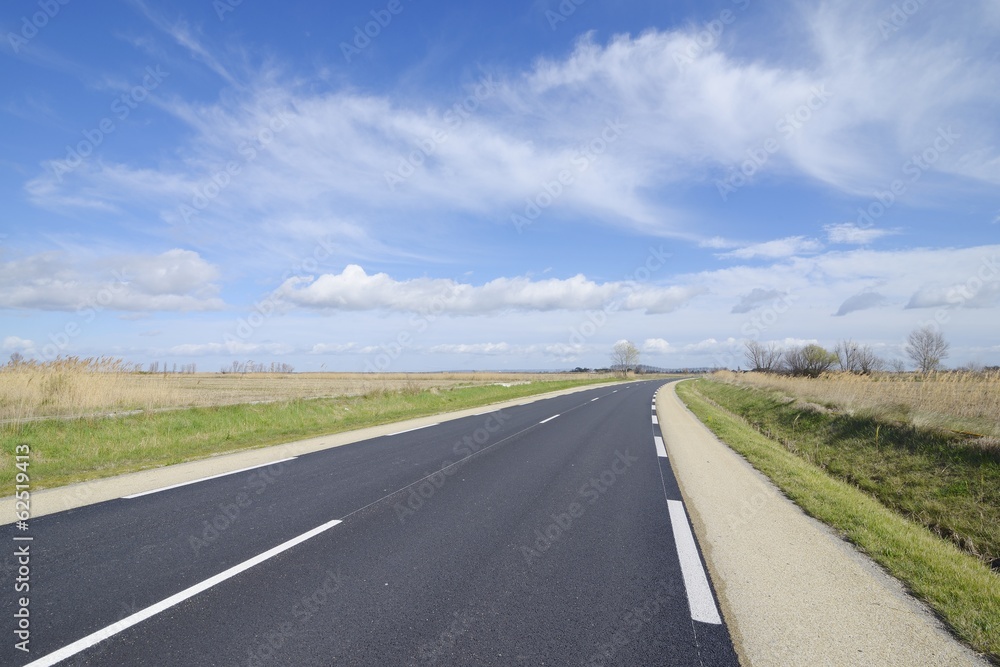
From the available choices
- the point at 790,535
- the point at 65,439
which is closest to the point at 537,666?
the point at 790,535

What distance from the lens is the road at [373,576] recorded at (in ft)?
11.0

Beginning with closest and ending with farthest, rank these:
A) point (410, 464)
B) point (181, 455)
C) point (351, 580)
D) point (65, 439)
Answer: point (351, 580) < point (410, 464) < point (181, 455) < point (65, 439)

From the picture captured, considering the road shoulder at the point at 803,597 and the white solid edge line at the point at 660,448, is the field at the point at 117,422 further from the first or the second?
the road shoulder at the point at 803,597

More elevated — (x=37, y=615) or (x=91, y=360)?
(x=91, y=360)

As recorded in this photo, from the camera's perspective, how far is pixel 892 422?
12.1m

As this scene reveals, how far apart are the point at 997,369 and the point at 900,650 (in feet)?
45.1

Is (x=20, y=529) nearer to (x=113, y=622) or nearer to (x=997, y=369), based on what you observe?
(x=113, y=622)

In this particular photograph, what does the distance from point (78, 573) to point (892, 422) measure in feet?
49.6

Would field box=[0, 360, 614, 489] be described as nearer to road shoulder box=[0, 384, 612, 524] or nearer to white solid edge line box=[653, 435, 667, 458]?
road shoulder box=[0, 384, 612, 524]

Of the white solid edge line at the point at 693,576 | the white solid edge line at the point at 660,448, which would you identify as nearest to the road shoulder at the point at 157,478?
the white solid edge line at the point at 660,448

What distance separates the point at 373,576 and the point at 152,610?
1.63 meters

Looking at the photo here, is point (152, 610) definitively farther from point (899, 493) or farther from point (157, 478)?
point (899, 493)

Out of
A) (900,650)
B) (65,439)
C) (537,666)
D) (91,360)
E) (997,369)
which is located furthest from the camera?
(91,360)

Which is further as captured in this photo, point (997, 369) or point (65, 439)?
point (997, 369)
